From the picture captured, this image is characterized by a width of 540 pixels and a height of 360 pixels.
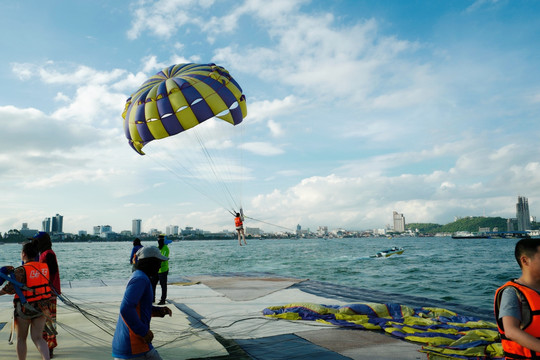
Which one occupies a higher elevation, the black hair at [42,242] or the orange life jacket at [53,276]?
the black hair at [42,242]

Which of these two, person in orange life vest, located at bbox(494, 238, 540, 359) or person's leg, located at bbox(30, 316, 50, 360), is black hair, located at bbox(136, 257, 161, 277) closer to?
person's leg, located at bbox(30, 316, 50, 360)

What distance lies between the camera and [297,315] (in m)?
7.42

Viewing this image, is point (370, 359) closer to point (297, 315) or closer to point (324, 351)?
point (324, 351)

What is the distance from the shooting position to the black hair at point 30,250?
450cm

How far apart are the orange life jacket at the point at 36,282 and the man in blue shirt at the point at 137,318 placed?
1.89 meters

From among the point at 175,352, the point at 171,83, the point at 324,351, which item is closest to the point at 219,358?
the point at 175,352

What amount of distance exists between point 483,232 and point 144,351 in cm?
19005

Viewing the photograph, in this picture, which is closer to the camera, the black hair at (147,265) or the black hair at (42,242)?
the black hair at (147,265)

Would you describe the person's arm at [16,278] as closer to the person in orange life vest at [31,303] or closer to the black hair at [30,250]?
the person in orange life vest at [31,303]

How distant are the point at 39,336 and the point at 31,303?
0.40 metres

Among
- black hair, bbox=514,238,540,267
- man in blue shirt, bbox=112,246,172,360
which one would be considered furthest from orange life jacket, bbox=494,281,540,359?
man in blue shirt, bbox=112,246,172,360

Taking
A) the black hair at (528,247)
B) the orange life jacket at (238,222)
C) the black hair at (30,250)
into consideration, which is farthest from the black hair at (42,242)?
the orange life jacket at (238,222)

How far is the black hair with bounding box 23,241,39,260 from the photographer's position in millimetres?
4504

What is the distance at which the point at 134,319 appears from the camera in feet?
9.82
